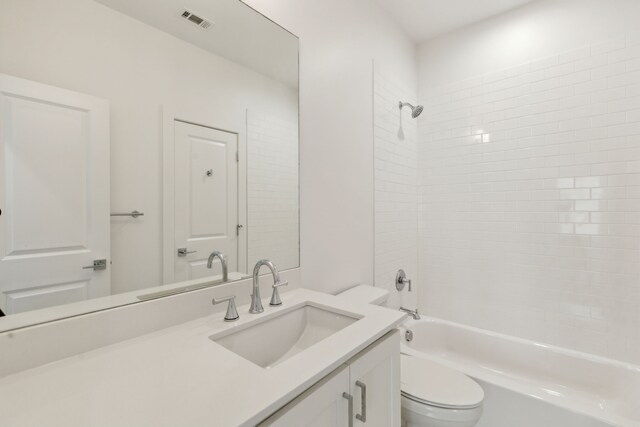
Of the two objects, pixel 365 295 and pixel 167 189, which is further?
pixel 365 295

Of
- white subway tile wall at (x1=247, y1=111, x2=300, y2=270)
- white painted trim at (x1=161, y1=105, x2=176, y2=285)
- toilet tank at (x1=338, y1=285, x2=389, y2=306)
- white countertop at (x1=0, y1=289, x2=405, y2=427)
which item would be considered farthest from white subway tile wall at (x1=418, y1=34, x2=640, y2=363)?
white painted trim at (x1=161, y1=105, x2=176, y2=285)

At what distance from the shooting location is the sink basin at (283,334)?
1.01 metres

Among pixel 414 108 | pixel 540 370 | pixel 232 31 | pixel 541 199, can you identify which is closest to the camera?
pixel 232 31

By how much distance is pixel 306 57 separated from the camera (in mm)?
1519

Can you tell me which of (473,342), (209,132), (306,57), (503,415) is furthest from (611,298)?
(209,132)

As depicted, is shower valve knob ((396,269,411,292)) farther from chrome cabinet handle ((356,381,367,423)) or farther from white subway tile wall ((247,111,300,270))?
chrome cabinet handle ((356,381,367,423))

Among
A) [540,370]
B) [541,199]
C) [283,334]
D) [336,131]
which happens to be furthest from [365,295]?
[541,199]

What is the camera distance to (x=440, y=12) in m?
2.16

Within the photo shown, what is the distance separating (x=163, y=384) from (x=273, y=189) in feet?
3.04

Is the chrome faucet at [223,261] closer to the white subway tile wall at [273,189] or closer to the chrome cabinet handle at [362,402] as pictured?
the white subway tile wall at [273,189]

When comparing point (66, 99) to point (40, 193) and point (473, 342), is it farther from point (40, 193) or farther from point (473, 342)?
point (473, 342)

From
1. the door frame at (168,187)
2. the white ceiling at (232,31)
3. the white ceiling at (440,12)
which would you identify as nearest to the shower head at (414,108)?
the white ceiling at (440,12)

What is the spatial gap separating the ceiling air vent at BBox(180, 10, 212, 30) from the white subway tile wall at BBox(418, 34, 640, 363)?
1969 millimetres

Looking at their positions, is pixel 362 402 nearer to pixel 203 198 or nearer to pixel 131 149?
pixel 203 198
